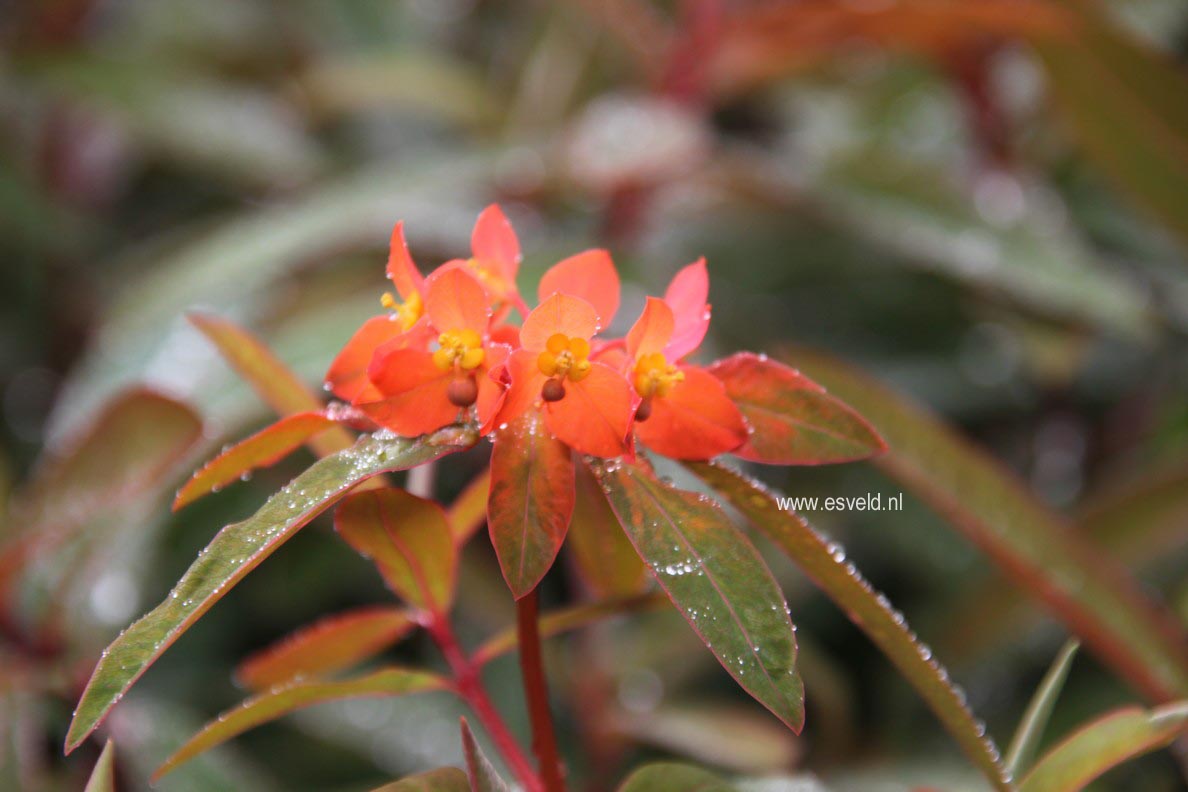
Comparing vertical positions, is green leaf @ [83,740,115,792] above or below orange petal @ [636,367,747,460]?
below

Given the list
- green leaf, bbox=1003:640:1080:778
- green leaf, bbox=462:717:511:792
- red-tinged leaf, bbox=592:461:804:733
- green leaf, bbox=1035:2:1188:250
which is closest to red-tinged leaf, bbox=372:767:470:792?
green leaf, bbox=462:717:511:792

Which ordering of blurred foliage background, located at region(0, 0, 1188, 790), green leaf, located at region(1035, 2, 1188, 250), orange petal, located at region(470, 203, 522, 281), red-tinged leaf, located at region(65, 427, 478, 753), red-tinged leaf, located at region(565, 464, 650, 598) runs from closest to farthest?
red-tinged leaf, located at region(65, 427, 478, 753)
orange petal, located at region(470, 203, 522, 281)
red-tinged leaf, located at region(565, 464, 650, 598)
blurred foliage background, located at region(0, 0, 1188, 790)
green leaf, located at region(1035, 2, 1188, 250)

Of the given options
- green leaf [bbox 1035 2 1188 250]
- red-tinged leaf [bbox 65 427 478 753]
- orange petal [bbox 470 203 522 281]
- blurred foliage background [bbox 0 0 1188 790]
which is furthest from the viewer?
green leaf [bbox 1035 2 1188 250]

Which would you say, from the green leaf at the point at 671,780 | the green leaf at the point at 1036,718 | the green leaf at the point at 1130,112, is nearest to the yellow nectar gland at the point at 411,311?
the green leaf at the point at 671,780

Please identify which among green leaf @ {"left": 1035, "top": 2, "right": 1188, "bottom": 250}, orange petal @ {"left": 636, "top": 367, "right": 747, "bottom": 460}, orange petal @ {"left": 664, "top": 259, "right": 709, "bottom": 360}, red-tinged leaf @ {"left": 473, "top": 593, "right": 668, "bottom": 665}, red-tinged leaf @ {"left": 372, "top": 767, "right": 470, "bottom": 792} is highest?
green leaf @ {"left": 1035, "top": 2, "right": 1188, "bottom": 250}

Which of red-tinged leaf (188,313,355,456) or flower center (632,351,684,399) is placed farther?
red-tinged leaf (188,313,355,456)

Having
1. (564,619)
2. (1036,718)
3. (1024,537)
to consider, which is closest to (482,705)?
(564,619)

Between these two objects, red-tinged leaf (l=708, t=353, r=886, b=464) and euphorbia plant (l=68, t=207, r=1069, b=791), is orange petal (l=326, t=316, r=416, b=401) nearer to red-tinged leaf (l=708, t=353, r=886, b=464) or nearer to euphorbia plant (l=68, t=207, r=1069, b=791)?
euphorbia plant (l=68, t=207, r=1069, b=791)

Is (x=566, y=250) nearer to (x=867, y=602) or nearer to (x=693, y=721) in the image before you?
(x=693, y=721)
